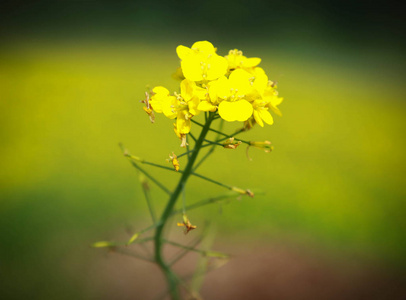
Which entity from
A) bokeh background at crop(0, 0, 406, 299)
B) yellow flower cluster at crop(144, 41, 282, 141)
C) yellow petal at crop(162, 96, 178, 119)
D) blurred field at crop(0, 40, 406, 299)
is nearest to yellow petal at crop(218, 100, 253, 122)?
yellow flower cluster at crop(144, 41, 282, 141)

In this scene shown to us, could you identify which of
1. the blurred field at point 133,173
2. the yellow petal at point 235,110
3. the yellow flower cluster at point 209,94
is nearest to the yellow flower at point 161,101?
the yellow flower cluster at point 209,94

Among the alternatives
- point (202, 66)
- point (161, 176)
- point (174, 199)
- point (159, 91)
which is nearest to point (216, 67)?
point (202, 66)

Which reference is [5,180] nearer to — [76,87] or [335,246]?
[76,87]

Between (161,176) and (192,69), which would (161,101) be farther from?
(161,176)

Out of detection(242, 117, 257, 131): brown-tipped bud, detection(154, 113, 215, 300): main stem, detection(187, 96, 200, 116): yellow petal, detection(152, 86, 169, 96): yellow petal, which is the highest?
detection(152, 86, 169, 96): yellow petal

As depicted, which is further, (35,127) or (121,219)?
(35,127)

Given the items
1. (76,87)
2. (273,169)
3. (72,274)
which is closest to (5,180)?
(72,274)

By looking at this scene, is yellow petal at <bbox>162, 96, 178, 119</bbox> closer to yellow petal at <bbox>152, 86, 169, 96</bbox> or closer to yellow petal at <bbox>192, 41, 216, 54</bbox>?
yellow petal at <bbox>152, 86, 169, 96</bbox>
